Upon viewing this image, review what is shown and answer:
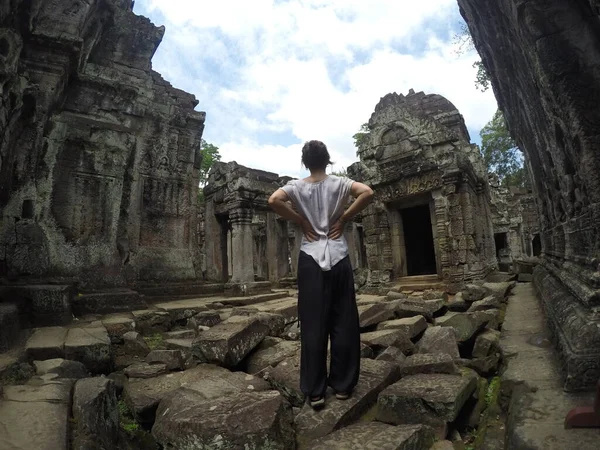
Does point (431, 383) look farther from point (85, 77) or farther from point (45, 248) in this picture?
point (85, 77)

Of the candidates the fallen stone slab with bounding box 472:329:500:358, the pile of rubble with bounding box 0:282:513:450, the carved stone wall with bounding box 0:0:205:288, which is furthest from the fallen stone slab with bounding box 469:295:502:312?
the carved stone wall with bounding box 0:0:205:288

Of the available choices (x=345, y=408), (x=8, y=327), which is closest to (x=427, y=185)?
(x=345, y=408)

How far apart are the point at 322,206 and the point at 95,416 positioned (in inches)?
68.0

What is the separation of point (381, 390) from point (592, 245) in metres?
1.61

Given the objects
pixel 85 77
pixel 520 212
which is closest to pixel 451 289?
pixel 85 77

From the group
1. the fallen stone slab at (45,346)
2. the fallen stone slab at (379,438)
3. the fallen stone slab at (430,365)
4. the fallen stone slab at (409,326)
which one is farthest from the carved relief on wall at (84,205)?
the fallen stone slab at (379,438)

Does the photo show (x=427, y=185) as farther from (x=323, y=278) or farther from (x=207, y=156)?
(x=207, y=156)

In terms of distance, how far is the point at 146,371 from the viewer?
10.1 ft

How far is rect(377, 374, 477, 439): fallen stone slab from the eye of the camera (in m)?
1.87

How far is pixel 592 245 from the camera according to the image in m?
2.31

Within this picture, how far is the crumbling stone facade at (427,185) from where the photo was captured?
8.12m

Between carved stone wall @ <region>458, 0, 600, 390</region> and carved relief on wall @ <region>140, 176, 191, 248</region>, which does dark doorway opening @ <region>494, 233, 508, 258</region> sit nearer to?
carved relief on wall @ <region>140, 176, 191, 248</region>

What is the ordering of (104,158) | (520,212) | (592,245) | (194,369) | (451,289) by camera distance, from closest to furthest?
(592,245)
(194,369)
(104,158)
(451,289)
(520,212)

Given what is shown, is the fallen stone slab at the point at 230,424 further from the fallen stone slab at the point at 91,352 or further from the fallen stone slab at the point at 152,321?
the fallen stone slab at the point at 152,321
